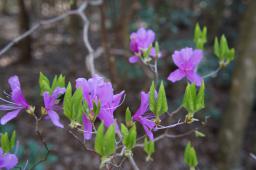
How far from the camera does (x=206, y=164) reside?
479cm

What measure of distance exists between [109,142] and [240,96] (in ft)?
11.2

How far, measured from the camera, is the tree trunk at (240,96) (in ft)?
12.2

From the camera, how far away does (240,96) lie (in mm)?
3961

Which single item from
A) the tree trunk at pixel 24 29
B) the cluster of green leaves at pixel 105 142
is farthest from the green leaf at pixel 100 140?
the tree trunk at pixel 24 29

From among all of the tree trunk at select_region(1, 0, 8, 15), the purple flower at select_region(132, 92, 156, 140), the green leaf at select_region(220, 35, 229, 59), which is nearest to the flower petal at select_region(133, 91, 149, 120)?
the purple flower at select_region(132, 92, 156, 140)

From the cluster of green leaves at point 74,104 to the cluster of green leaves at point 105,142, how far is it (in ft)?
0.33

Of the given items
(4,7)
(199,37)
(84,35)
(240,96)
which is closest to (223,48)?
(199,37)

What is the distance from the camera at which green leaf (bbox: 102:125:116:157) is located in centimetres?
75

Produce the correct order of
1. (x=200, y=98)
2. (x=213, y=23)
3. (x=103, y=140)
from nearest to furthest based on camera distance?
(x=103, y=140), (x=200, y=98), (x=213, y=23)

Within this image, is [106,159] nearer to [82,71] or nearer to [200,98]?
[200,98]

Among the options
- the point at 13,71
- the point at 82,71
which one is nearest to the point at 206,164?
the point at 82,71

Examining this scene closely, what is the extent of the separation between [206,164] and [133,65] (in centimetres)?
152

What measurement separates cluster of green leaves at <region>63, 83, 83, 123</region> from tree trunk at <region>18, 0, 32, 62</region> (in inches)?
258

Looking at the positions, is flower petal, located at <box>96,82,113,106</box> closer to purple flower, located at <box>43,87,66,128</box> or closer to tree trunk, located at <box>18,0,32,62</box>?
purple flower, located at <box>43,87,66,128</box>
